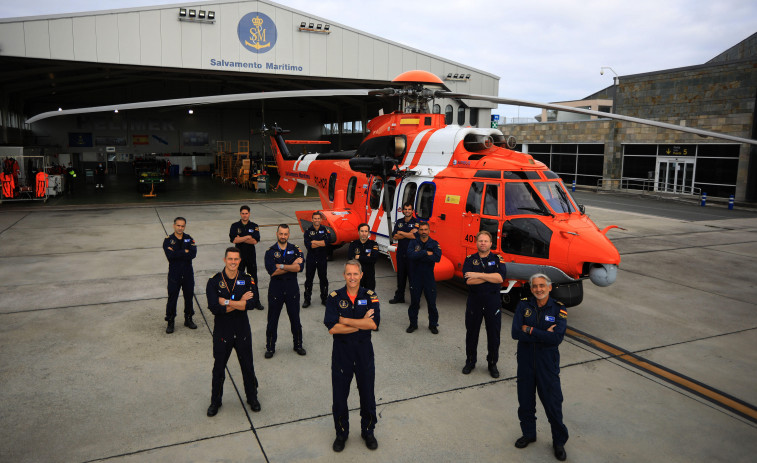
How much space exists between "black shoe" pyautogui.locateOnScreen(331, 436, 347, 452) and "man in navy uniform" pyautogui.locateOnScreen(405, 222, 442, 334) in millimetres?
2979

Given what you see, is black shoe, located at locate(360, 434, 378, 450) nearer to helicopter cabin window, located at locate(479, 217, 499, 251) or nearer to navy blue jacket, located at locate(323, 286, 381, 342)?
navy blue jacket, located at locate(323, 286, 381, 342)

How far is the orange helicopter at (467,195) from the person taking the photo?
7145 millimetres

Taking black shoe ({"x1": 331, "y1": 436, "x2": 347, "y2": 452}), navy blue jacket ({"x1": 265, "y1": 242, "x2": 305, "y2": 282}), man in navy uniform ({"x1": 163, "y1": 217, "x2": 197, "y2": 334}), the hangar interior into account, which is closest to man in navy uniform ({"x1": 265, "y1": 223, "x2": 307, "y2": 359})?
navy blue jacket ({"x1": 265, "y1": 242, "x2": 305, "y2": 282})

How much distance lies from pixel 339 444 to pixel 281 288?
2466mm

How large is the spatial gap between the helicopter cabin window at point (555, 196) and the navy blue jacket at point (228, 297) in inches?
201

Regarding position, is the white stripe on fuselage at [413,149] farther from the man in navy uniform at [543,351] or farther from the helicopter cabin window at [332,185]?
the man in navy uniform at [543,351]

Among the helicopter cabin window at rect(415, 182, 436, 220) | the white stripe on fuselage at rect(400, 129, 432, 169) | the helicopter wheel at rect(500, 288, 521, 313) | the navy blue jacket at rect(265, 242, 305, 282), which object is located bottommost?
the helicopter wheel at rect(500, 288, 521, 313)

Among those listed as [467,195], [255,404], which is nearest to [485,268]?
[467,195]

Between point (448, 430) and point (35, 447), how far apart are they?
3940 millimetres

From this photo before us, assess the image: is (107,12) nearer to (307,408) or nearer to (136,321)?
(136,321)

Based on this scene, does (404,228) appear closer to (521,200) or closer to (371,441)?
(521,200)

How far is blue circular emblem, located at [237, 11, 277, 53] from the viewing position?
20.3m

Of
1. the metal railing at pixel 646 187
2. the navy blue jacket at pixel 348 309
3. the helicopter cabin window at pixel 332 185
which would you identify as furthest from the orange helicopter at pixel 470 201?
the metal railing at pixel 646 187

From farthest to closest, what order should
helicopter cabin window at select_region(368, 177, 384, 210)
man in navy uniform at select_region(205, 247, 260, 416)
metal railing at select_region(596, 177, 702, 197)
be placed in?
metal railing at select_region(596, 177, 702, 197) < helicopter cabin window at select_region(368, 177, 384, 210) < man in navy uniform at select_region(205, 247, 260, 416)
